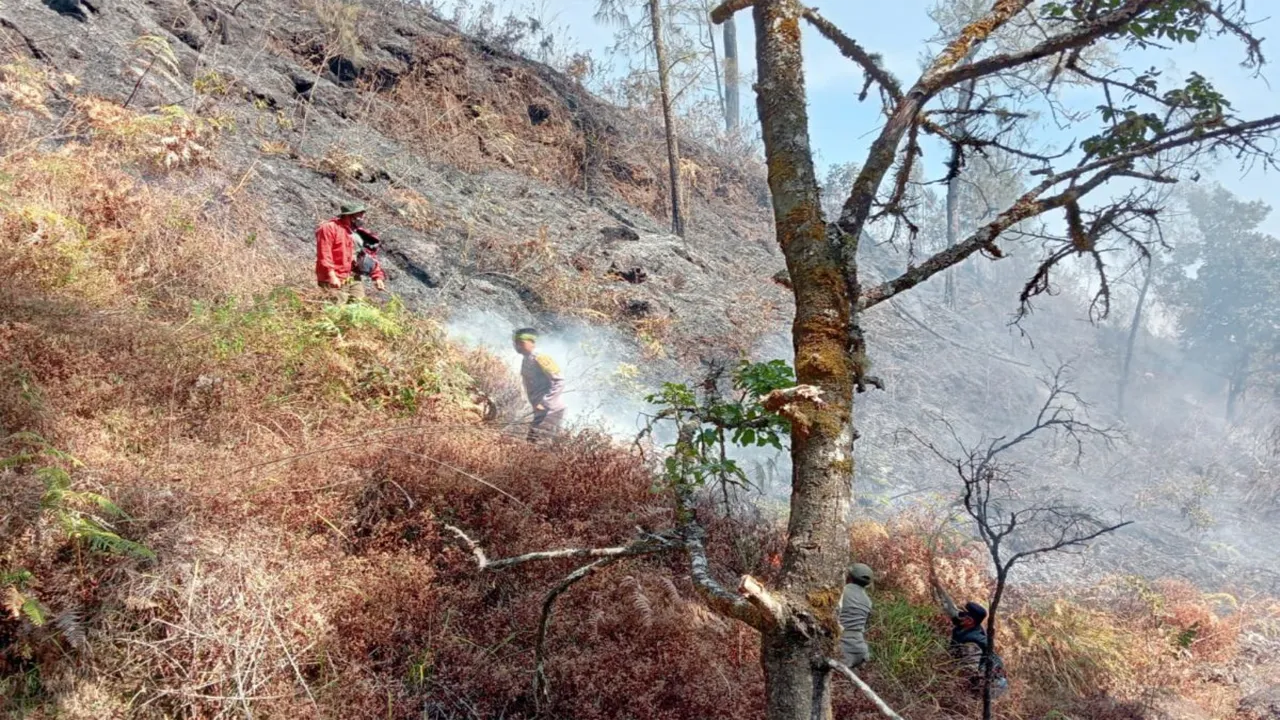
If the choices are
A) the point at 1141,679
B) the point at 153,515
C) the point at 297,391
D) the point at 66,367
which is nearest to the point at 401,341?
the point at 297,391

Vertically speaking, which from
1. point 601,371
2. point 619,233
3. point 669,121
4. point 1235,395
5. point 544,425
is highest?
point 1235,395

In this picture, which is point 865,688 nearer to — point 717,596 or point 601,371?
point 717,596

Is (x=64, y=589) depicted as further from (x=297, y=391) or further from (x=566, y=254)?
(x=566, y=254)

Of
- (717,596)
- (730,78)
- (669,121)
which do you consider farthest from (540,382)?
(730,78)

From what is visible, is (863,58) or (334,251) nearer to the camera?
(863,58)

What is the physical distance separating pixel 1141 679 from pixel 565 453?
22.3 feet

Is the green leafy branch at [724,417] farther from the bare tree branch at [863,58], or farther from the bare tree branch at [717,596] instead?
the bare tree branch at [863,58]

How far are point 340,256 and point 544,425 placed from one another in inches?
109

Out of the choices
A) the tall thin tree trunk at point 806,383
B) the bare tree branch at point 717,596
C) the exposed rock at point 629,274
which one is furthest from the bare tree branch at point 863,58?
the exposed rock at point 629,274

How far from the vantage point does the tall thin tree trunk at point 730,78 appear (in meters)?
26.4

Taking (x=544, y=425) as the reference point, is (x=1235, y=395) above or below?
above

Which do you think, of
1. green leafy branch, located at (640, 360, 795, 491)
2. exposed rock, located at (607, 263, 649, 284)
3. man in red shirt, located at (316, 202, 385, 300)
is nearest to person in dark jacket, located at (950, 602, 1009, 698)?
green leafy branch, located at (640, 360, 795, 491)

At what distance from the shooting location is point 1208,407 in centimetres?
3516

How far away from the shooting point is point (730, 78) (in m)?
26.6
